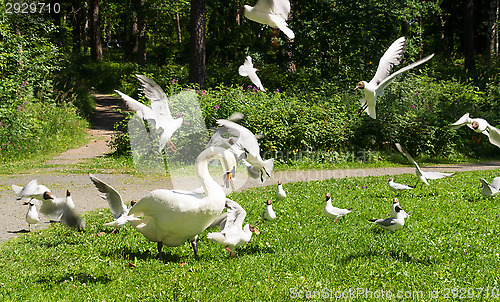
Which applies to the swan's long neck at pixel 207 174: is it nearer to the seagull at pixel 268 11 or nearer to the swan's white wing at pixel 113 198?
the swan's white wing at pixel 113 198

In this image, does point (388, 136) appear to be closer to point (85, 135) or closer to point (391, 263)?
point (391, 263)

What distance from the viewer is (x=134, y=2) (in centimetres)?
2588

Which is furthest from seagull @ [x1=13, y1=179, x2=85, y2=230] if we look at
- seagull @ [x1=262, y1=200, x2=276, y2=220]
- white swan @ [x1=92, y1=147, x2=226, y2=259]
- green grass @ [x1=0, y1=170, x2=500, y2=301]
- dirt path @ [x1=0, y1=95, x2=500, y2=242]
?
seagull @ [x1=262, y1=200, x2=276, y2=220]

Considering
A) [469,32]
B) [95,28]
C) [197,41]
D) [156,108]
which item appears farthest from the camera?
[95,28]

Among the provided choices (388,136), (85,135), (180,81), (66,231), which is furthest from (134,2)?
(66,231)

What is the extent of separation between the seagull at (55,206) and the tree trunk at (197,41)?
37.1 feet

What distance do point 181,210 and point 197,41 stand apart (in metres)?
12.8

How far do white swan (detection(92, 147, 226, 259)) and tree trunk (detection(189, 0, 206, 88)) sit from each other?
39.5 ft

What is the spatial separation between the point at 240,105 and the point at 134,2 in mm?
15359

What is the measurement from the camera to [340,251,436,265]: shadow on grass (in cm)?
531

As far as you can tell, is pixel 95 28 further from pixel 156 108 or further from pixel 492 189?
pixel 492 189

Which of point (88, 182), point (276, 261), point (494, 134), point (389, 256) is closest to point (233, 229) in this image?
point (276, 261)

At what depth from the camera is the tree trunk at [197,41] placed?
1609cm

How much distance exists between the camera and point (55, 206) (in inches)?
217
